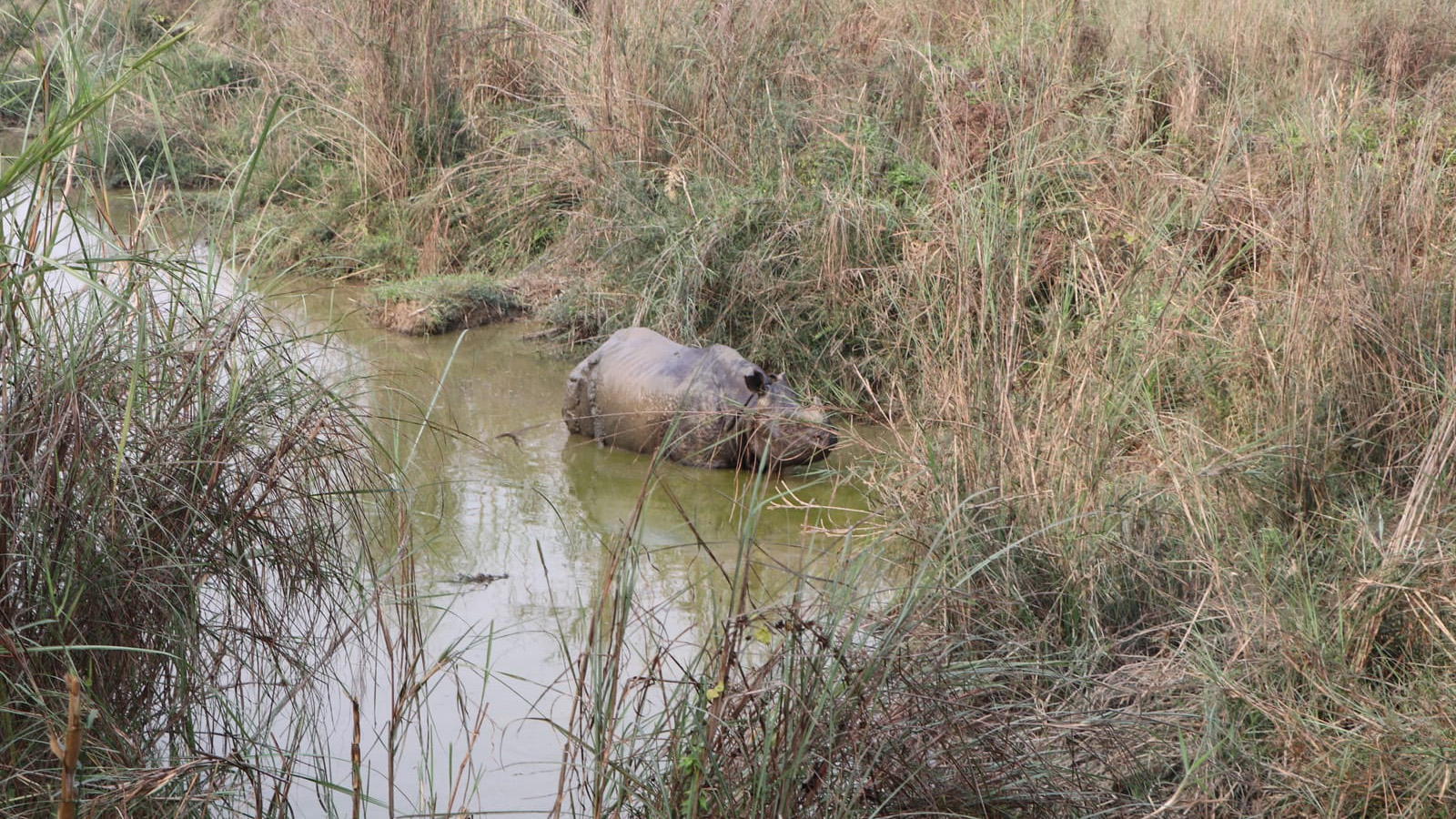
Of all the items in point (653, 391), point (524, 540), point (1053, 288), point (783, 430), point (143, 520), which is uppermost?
point (1053, 288)

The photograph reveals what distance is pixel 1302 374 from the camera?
380cm

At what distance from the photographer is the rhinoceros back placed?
5148mm

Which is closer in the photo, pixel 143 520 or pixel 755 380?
pixel 143 520

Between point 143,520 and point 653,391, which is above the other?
point 143,520

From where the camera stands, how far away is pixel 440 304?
22.5 feet

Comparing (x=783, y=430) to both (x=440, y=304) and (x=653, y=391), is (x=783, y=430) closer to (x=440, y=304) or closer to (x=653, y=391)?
(x=653, y=391)

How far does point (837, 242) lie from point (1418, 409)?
2610 millimetres

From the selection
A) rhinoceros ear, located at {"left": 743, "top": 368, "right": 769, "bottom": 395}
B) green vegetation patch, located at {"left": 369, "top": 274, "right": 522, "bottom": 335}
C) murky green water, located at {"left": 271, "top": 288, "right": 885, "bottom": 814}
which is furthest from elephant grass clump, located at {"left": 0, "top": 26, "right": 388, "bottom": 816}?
green vegetation patch, located at {"left": 369, "top": 274, "right": 522, "bottom": 335}

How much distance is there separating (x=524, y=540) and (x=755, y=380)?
1.21 metres

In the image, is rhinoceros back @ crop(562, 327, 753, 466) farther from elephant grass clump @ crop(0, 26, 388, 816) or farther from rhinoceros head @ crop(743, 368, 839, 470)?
elephant grass clump @ crop(0, 26, 388, 816)

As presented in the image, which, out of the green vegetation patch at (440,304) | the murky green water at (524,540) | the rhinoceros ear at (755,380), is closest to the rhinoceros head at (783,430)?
the rhinoceros ear at (755,380)

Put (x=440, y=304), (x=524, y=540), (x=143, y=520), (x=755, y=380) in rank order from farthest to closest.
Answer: (x=440, y=304) < (x=755, y=380) < (x=524, y=540) < (x=143, y=520)

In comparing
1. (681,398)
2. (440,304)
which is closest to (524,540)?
(681,398)

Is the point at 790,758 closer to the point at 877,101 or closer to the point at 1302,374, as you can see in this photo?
the point at 1302,374
